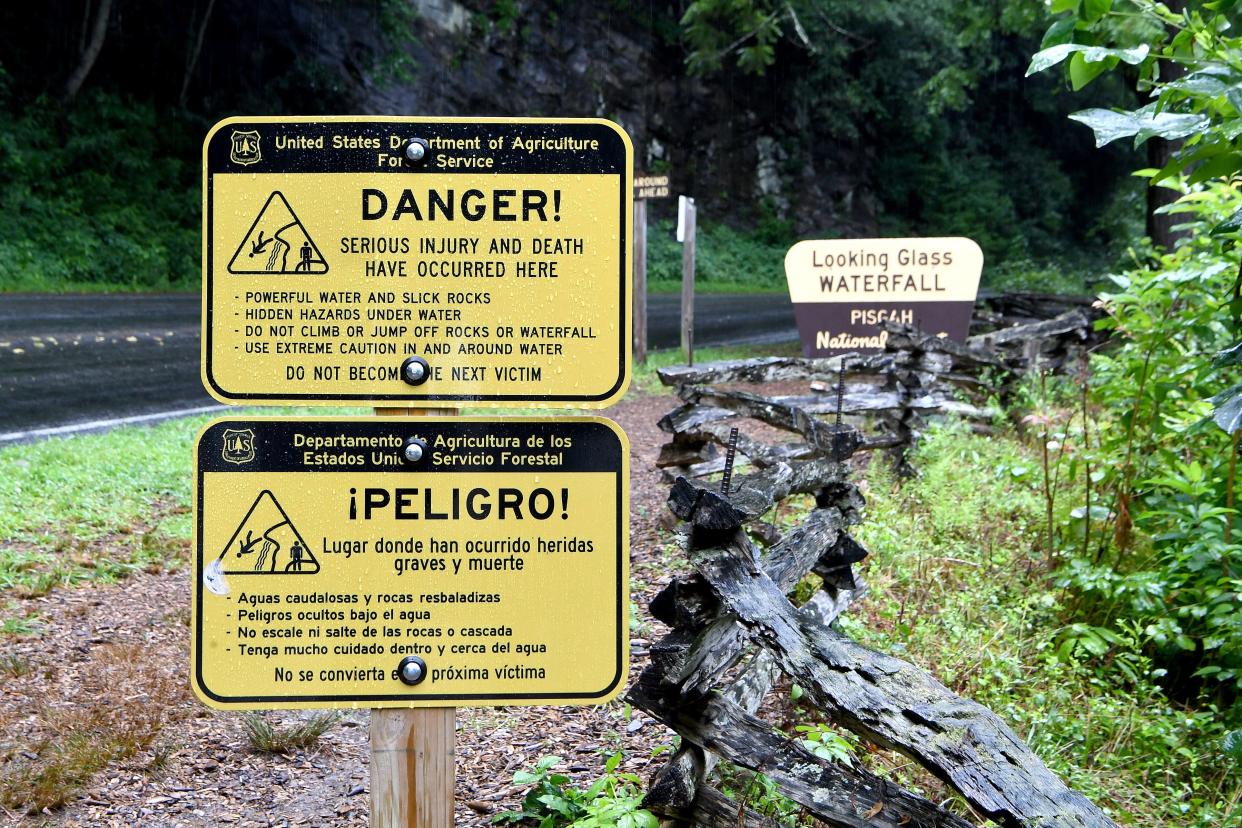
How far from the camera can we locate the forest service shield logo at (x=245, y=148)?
83.3 inches

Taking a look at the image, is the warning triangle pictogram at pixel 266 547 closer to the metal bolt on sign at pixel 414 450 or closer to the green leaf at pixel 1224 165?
the metal bolt on sign at pixel 414 450

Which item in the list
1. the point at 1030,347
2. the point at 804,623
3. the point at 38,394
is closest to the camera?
the point at 804,623

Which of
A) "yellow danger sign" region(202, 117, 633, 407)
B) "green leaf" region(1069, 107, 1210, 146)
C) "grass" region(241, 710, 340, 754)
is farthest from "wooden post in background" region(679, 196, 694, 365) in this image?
"yellow danger sign" region(202, 117, 633, 407)

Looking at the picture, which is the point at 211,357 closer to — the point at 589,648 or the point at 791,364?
the point at 589,648

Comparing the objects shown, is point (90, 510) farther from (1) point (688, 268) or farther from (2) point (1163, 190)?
(2) point (1163, 190)

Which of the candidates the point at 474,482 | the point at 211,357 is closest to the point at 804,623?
the point at 474,482

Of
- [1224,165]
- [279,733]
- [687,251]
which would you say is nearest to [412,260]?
[1224,165]

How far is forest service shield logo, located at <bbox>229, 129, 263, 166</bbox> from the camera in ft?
6.94

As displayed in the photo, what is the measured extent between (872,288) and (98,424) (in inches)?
272

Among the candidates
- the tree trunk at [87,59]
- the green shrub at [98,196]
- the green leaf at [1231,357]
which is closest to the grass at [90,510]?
the green leaf at [1231,357]

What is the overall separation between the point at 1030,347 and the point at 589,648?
33.4 feet

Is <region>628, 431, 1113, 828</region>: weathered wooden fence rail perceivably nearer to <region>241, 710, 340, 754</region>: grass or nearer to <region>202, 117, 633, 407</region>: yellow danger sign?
<region>202, 117, 633, 407</region>: yellow danger sign

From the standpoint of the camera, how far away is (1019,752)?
2.46 metres

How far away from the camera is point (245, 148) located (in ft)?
6.95
